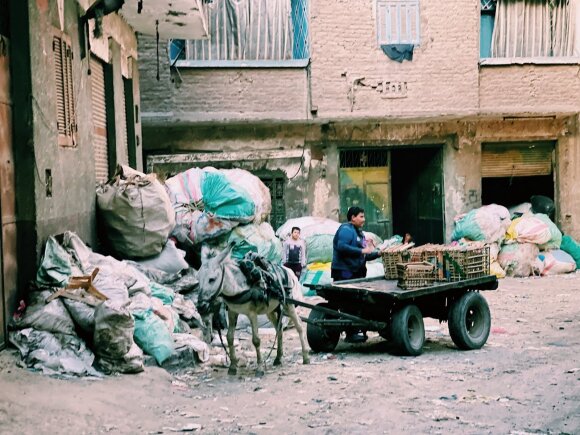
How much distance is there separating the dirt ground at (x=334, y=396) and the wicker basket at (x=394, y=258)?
894 mm

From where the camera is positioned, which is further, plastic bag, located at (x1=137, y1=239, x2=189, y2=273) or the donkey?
plastic bag, located at (x1=137, y1=239, x2=189, y2=273)

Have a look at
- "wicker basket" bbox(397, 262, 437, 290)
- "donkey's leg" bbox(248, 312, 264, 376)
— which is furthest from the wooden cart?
"donkey's leg" bbox(248, 312, 264, 376)

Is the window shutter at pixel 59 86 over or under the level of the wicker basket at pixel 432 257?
over

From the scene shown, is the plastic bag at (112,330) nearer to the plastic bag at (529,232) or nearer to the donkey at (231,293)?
the donkey at (231,293)

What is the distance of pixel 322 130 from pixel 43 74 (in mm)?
8816

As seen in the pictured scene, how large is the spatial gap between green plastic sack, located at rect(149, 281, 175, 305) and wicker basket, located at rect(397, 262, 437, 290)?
2483mm

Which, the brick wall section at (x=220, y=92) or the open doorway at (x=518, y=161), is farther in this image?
the open doorway at (x=518, y=161)

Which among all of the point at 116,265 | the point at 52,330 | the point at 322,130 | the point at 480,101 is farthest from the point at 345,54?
the point at 52,330

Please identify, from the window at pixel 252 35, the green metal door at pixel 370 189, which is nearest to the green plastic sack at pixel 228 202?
the window at pixel 252 35

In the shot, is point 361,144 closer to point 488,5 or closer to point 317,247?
point 317,247

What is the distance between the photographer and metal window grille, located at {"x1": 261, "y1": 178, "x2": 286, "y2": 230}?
16.0 m

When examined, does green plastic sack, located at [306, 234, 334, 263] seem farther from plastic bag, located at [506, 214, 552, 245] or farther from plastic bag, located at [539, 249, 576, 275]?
plastic bag, located at [539, 249, 576, 275]

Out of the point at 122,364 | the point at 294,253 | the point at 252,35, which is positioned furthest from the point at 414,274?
the point at 252,35

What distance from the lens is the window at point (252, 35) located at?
15.3 meters
